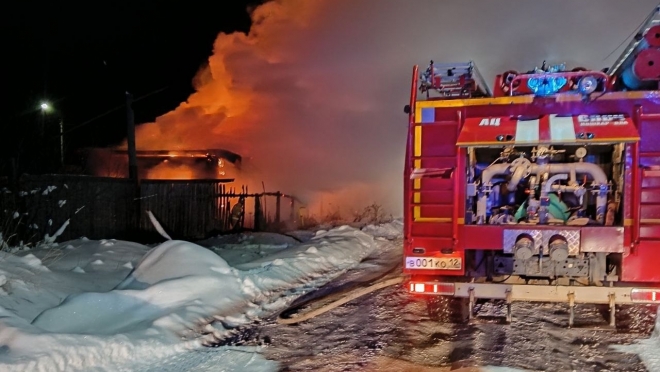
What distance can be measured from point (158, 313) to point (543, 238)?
14.4 ft

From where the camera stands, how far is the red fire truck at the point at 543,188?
5.50m

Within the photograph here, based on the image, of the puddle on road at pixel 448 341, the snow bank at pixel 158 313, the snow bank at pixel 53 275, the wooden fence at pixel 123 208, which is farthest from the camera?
the wooden fence at pixel 123 208

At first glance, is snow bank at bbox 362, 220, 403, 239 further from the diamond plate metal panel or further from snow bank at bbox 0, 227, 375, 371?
the diamond plate metal panel

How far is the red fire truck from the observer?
216 inches

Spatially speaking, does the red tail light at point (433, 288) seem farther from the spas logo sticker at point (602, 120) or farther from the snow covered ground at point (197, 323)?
the spas logo sticker at point (602, 120)

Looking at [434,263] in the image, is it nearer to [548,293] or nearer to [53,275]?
[548,293]

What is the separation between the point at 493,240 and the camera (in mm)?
5879

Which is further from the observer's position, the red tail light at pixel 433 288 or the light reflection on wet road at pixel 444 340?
the red tail light at pixel 433 288

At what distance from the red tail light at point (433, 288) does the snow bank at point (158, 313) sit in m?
1.94

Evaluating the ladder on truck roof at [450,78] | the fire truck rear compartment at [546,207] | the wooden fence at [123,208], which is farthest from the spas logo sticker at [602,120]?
the wooden fence at [123,208]

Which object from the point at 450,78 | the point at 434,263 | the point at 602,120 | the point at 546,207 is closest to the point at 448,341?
the point at 434,263

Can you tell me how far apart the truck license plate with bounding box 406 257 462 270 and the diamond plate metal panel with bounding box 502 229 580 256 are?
55cm

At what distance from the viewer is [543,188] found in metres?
6.00

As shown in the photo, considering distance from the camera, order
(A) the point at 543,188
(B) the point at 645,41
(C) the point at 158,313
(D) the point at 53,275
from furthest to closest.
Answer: (D) the point at 53,275, (C) the point at 158,313, (A) the point at 543,188, (B) the point at 645,41
